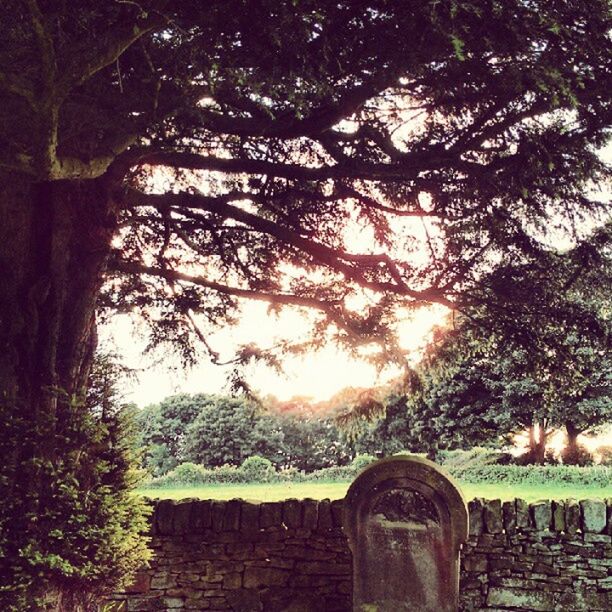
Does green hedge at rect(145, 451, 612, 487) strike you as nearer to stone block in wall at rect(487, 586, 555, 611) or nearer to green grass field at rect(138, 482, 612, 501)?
green grass field at rect(138, 482, 612, 501)

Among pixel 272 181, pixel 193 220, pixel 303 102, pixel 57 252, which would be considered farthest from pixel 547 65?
pixel 193 220

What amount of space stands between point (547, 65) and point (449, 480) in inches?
173

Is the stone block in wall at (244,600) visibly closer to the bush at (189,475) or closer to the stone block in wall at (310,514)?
the stone block in wall at (310,514)

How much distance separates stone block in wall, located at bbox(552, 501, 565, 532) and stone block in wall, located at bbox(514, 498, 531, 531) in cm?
31

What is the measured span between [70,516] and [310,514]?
3.88 metres

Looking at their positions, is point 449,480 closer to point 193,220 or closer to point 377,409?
point 377,409

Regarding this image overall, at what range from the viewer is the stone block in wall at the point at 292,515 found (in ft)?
25.7

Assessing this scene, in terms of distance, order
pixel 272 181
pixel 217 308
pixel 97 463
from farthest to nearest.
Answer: pixel 217 308 < pixel 272 181 < pixel 97 463

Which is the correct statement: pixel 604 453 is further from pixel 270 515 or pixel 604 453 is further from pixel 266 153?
pixel 266 153

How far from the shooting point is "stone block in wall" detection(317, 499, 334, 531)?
781cm

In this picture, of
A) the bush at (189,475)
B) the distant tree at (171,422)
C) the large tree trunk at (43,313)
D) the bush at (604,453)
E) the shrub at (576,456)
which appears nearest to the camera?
the large tree trunk at (43,313)

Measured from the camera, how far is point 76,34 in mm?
3703

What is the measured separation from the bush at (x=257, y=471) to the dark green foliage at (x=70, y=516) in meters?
13.3

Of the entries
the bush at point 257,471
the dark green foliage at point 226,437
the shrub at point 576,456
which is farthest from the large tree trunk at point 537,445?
the bush at point 257,471
